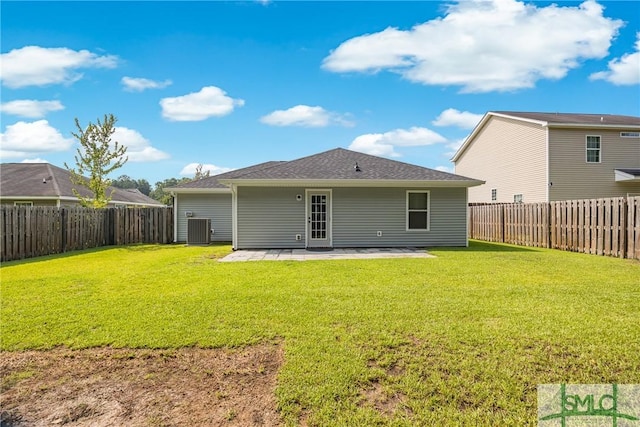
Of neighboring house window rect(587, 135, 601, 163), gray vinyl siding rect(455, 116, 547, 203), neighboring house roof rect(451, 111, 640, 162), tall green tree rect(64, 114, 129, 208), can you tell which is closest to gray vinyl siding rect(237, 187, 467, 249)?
gray vinyl siding rect(455, 116, 547, 203)

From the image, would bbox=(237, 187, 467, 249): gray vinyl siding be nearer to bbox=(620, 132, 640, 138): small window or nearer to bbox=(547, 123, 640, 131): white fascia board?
bbox=(547, 123, 640, 131): white fascia board

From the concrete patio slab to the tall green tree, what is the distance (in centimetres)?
1044

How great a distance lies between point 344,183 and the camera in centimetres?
1167

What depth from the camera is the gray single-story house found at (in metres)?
11.9

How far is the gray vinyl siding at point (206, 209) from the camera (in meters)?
15.5

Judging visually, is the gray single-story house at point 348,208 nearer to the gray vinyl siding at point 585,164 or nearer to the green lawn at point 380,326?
the green lawn at point 380,326

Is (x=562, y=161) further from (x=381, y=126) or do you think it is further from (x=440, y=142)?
(x=440, y=142)

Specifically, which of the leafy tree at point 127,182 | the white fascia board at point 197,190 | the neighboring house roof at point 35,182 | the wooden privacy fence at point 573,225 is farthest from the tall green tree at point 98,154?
the leafy tree at point 127,182

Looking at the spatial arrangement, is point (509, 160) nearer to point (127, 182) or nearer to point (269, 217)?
point (269, 217)

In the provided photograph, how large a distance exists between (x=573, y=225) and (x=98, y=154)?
1986 cm

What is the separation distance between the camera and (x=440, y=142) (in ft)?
92.7

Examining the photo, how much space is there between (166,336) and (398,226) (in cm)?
963

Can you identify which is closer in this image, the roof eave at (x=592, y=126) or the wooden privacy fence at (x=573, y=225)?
the wooden privacy fence at (x=573, y=225)

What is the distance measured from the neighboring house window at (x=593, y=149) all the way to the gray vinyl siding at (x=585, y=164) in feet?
0.48
